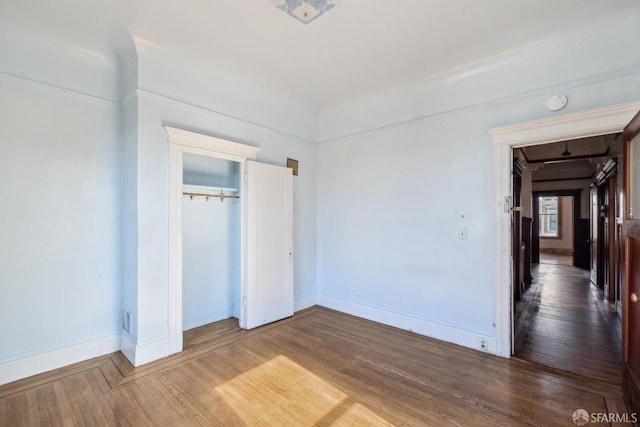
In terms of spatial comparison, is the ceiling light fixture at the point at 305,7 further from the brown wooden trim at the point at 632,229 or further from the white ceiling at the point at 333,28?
the brown wooden trim at the point at 632,229

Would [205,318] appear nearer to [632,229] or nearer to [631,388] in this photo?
[631,388]

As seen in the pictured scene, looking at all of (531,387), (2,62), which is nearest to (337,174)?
(531,387)

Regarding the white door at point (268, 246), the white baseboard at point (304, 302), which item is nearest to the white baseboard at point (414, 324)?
the white baseboard at point (304, 302)

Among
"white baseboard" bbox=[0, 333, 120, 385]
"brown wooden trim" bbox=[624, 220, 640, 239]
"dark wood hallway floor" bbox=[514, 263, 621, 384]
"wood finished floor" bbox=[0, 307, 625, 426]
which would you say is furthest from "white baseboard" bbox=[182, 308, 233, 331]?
"brown wooden trim" bbox=[624, 220, 640, 239]

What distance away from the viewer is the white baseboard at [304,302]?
429 centimetres

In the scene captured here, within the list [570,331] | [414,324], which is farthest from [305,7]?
[570,331]

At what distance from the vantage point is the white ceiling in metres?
2.26

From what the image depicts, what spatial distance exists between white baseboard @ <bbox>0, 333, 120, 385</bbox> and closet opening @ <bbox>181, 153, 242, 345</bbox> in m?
0.80

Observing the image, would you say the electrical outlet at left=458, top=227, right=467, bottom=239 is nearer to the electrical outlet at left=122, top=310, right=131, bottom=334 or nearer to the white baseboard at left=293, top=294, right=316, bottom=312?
the white baseboard at left=293, top=294, right=316, bottom=312

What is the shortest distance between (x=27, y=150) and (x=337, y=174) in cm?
343

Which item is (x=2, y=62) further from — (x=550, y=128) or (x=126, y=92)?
(x=550, y=128)

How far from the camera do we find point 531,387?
7.70ft

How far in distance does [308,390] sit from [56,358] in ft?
7.82

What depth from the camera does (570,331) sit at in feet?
11.4
